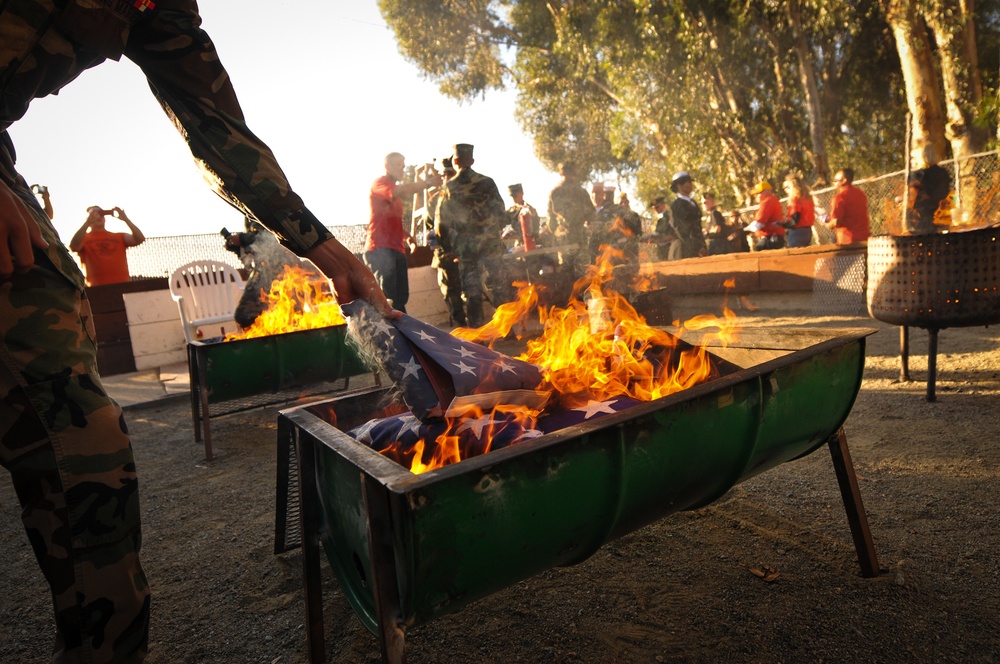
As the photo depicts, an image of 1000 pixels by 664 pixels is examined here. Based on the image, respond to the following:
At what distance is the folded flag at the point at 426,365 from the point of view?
167 cm

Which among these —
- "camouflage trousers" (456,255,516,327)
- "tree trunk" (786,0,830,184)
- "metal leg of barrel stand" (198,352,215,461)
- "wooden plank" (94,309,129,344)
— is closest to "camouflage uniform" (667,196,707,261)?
"camouflage trousers" (456,255,516,327)

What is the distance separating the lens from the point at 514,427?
1688 mm

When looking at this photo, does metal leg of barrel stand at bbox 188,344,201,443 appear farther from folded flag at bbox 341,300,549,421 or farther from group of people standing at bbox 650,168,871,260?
group of people standing at bbox 650,168,871,260

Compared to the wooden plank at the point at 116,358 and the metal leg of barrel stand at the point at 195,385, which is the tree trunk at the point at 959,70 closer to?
the metal leg of barrel stand at the point at 195,385

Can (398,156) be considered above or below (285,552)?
above

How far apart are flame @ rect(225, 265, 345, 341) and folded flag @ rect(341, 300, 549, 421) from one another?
11.4 feet

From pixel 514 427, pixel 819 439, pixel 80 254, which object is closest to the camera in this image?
pixel 514 427


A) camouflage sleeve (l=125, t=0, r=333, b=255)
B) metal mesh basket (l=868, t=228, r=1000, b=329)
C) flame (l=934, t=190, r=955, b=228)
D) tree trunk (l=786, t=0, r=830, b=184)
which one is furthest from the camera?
tree trunk (l=786, t=0, r=830, b=184)

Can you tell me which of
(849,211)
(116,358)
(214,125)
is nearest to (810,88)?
(849,211)

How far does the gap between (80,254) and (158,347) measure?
66.8 inches

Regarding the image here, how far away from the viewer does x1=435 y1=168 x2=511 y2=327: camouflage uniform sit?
832cm

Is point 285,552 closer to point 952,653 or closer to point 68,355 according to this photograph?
point 68,355

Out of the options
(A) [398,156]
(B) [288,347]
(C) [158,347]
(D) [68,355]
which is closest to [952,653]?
(D) [68,355]

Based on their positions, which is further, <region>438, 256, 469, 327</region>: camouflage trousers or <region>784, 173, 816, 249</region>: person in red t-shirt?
<region>784, 173, 816, 249</region>: person in red t-shirt
